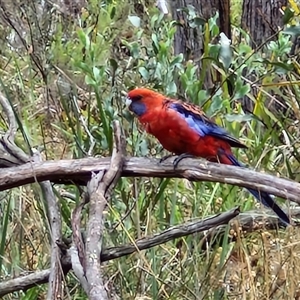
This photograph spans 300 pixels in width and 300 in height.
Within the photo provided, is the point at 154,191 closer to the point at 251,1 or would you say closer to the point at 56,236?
the point at 56,236

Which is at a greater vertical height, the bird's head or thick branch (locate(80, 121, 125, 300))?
the bird's head

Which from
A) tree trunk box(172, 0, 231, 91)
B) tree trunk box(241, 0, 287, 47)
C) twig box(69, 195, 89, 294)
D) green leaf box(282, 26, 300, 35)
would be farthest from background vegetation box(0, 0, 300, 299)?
tree trunk box(241, 0, 287, 47)

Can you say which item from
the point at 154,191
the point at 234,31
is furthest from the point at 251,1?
the point at 154,191

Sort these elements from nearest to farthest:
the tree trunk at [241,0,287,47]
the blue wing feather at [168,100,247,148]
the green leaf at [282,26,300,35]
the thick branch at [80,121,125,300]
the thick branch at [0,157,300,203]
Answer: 1. the thick branch at [80,121,125,300]
2. the thick branch at [0,157,300,203]
3. the blue wing feather at [168,100,247,148]
4. the green leaf at [282,26,300,35]
5. the tree trunk at [241,0,287,47]

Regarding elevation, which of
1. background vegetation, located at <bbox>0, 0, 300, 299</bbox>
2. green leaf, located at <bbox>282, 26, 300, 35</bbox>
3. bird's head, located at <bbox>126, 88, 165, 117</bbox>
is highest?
green leaf, located at <bbox>282, 26, 300, 35</bbox>

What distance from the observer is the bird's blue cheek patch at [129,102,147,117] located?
2059 mm

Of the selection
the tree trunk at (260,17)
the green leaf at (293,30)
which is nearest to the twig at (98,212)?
the green leaf at (293,30)

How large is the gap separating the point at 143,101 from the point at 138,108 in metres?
0.02

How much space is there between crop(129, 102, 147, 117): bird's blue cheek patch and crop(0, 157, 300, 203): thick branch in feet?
1.02

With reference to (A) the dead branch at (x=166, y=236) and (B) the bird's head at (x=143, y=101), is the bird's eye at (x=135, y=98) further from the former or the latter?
(A) the dead branch at (x=166, y=236)

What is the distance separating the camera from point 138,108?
2.08 meters

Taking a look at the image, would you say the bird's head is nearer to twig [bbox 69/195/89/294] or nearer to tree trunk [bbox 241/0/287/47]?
twig [bbox 69/195/89/294]

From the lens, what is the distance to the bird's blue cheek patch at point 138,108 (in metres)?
2.06

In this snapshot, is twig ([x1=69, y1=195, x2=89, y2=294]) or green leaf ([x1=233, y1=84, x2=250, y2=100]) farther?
green leaf ([x1=233, y1=84, x2=250, y2=100])
